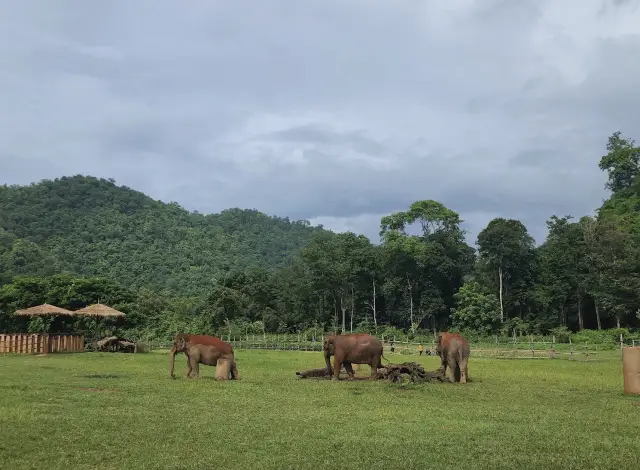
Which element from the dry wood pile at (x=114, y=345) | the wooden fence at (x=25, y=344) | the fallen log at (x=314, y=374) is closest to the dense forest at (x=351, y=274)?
the dry wood pile at (x=114, y=345)

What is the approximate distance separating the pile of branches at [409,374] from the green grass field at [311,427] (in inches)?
37.6

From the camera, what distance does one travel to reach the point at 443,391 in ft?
58.1

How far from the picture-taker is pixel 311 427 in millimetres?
11281

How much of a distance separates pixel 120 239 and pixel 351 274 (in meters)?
51.7

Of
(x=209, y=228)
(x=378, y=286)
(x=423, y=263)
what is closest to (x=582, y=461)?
(x=423, y=263)

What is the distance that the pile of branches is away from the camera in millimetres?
19484

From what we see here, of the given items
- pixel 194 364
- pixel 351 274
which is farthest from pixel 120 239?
pixel 194 364

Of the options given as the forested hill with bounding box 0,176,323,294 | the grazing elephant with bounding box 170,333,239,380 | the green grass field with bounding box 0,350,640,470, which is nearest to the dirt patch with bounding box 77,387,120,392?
the green grass field with bounding box 0,350,640,470

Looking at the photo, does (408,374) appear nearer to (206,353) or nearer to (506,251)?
(206,353)

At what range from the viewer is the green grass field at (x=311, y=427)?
8773 millimetres

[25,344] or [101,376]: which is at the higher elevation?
[25,344]

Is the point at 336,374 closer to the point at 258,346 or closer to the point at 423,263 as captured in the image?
the point at 258,346

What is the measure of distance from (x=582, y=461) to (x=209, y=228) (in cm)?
13234

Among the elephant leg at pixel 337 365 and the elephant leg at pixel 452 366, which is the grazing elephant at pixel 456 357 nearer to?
the elephant leg at pixel 452 366
